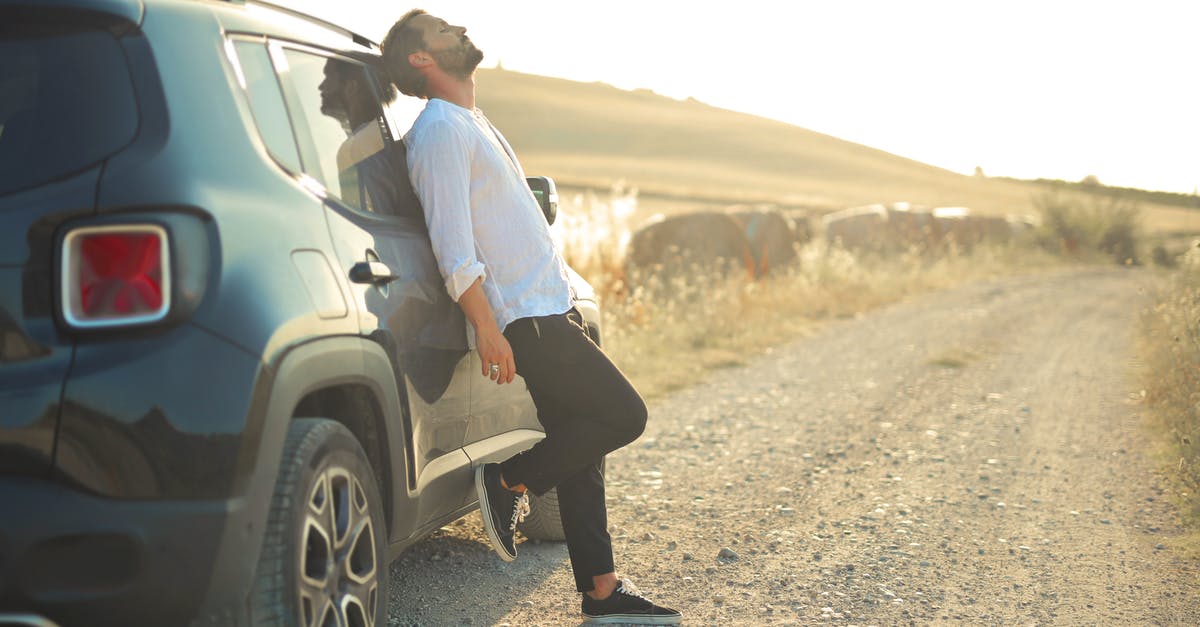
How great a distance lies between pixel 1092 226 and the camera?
107ft

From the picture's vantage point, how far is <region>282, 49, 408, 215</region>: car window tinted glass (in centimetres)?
331

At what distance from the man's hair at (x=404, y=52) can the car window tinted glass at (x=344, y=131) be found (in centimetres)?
9

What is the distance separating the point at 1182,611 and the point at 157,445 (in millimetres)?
3643

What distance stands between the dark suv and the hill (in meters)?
47.6

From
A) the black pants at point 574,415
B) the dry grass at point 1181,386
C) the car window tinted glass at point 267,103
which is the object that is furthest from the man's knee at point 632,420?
the dry grass at point 1181,386

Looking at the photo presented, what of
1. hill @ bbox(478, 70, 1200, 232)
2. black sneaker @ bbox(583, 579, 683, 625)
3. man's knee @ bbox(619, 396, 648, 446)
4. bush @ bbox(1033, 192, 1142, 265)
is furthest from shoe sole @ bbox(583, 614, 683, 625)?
hill @ bbox(478, 70, 1200, 232)

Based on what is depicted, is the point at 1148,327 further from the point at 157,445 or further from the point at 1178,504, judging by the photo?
the point at 157,445

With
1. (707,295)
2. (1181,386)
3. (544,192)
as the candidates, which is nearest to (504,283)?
(544,192)

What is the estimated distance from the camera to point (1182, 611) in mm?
4297

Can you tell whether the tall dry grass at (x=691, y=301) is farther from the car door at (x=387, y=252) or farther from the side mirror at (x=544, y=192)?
the car door at (x=387, y=252)

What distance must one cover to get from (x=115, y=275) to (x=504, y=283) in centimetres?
156

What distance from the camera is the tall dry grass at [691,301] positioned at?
11.6 metres


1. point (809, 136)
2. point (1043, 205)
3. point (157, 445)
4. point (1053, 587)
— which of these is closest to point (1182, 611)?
point (1053, 587)

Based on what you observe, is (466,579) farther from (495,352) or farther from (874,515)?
(874,515)
